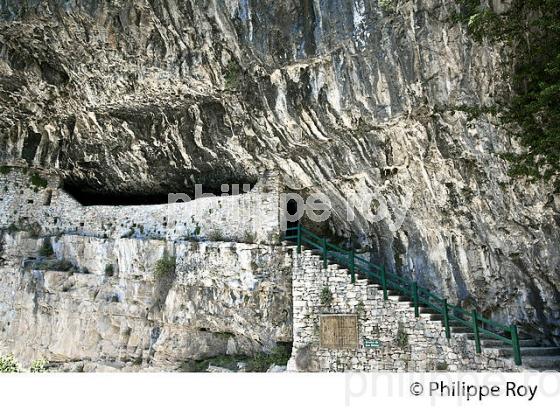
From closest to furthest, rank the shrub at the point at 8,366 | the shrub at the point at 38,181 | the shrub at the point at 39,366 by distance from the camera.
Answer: the shrub at the point at 8,366 < the shrub at the point at 39,366 < the shrub at the point at 38,181

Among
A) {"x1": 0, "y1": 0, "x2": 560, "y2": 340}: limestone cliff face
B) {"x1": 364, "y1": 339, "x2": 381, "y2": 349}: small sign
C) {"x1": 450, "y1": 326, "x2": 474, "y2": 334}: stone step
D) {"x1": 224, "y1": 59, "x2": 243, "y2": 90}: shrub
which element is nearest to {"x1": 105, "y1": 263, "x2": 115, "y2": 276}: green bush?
{"x1": 0, "y1": 0, "x2": 560, "y2": 340}: limestone cliff face

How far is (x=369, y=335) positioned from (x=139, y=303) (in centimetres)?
681

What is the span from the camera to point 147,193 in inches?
635

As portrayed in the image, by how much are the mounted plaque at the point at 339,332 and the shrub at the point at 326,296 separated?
1.12 ft

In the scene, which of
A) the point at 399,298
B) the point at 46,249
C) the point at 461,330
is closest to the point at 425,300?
the point at 399,298

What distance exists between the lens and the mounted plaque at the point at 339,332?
34.1ft

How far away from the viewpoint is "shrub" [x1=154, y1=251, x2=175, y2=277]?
1320 centimetres

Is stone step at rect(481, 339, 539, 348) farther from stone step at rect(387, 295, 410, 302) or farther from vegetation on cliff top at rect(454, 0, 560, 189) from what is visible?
vegetation on cliff top at rect(454, 0, 560, 189)

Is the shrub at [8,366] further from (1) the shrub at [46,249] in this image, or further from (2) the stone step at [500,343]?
(2) the stone step at [500,343]

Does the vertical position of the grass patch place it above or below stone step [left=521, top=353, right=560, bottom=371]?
below

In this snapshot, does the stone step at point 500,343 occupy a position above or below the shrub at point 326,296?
below

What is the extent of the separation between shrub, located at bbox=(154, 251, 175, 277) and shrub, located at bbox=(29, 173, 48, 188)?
6353 millimetres

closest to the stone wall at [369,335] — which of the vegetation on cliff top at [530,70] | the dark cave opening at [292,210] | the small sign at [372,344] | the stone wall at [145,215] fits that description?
the small sign at [372,344]

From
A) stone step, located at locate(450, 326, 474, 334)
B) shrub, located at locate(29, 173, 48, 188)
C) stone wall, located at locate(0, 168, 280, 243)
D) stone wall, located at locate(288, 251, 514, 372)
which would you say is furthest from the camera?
shrub, located at locate(29, 173, 48, 188)
